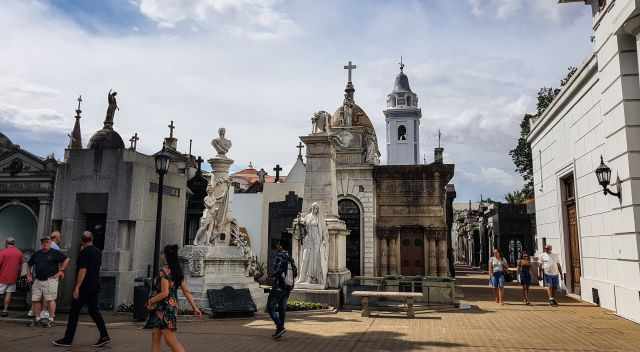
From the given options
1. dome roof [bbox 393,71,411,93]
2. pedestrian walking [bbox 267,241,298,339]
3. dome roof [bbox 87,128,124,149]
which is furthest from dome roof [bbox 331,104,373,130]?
dome roof [bbox 393,71,411,93]

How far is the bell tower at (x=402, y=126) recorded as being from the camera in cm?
6594

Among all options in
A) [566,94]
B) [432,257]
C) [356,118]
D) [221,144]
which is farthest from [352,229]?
[221,144]

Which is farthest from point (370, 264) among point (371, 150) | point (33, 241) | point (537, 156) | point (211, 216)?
point (33, 241)

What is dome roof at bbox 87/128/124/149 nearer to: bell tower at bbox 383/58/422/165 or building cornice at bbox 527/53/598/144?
building cornice at bbox 527/53/598/144

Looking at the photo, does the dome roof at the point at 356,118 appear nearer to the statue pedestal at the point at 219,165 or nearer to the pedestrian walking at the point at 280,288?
the statue pedestal at the point at 219,165

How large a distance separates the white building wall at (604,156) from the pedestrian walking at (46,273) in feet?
35.5

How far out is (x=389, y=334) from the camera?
7.75 metres

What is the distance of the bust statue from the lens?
10953mm

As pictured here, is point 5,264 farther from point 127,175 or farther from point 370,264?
point 370,264

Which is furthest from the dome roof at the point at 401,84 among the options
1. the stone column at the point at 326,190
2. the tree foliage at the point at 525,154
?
the stone column at the point at 326,190

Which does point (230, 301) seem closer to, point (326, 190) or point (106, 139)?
point (326, 190)

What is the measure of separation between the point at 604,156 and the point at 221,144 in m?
9.27

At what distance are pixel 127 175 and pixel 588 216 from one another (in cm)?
1233

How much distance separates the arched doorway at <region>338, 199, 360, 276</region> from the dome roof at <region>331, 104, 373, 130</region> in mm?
6115
